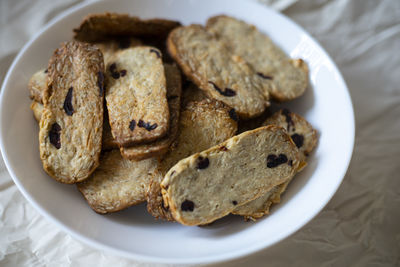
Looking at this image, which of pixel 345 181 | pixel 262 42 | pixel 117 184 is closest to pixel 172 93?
pixel 117 184

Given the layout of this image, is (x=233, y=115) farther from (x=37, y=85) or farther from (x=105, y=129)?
(x=37, y=85)

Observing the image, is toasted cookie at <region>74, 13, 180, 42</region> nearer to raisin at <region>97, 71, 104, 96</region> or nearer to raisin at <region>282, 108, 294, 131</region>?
raisin at <region>97, 71, 104, 96</region>

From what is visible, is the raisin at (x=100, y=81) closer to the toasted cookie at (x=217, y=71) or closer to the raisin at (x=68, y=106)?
the raisin at (x=68, y=106)

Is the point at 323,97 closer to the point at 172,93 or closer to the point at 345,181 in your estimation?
the point at 345,181

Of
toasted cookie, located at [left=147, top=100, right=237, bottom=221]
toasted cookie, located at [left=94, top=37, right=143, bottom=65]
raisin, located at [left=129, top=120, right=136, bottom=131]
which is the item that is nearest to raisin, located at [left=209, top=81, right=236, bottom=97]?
toasted cookie, located at [left=147, top=100, right=237, bottom=221]

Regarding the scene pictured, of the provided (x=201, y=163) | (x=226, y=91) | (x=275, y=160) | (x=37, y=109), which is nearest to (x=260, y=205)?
(x=275, y=160)
